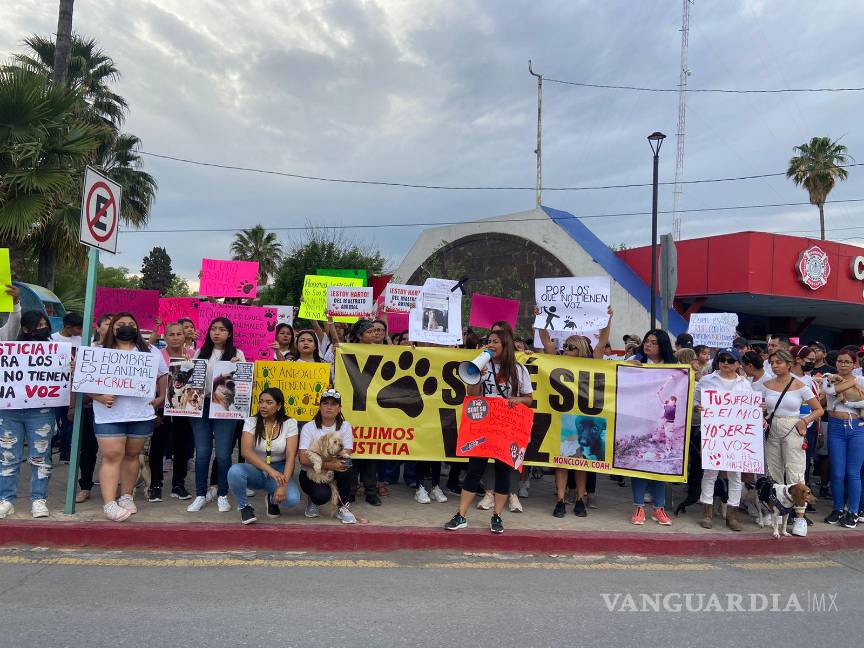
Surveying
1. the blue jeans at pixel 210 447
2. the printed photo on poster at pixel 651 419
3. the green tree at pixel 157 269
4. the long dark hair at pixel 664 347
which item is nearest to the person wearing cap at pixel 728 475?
the printed photo on poster at pixel 651 419

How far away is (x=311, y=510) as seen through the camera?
18.8ft

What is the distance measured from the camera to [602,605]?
4188mm

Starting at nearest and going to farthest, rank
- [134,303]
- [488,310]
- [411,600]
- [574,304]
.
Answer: [411,600]
[574,304]
[134,303]
[488,310]

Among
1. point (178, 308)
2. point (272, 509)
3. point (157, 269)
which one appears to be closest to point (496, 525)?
point (272, 509)

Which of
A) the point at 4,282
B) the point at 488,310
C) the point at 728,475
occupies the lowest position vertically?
the point at 728,475

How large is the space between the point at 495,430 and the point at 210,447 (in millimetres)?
2849

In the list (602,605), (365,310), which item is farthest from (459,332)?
(602,605)

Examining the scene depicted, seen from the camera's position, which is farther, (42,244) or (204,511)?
(42,244)

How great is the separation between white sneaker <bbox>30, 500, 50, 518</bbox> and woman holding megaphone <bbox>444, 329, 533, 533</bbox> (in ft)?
11.3

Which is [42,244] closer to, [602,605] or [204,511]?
[204,511]

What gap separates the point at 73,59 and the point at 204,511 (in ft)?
64.4

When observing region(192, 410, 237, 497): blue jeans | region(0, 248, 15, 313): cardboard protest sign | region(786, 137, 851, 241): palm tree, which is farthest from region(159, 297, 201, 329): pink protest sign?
region(786, 137, 851, 241): palm tree

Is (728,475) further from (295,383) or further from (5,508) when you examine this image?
(5,508)

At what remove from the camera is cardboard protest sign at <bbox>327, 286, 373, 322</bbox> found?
8.77 m
